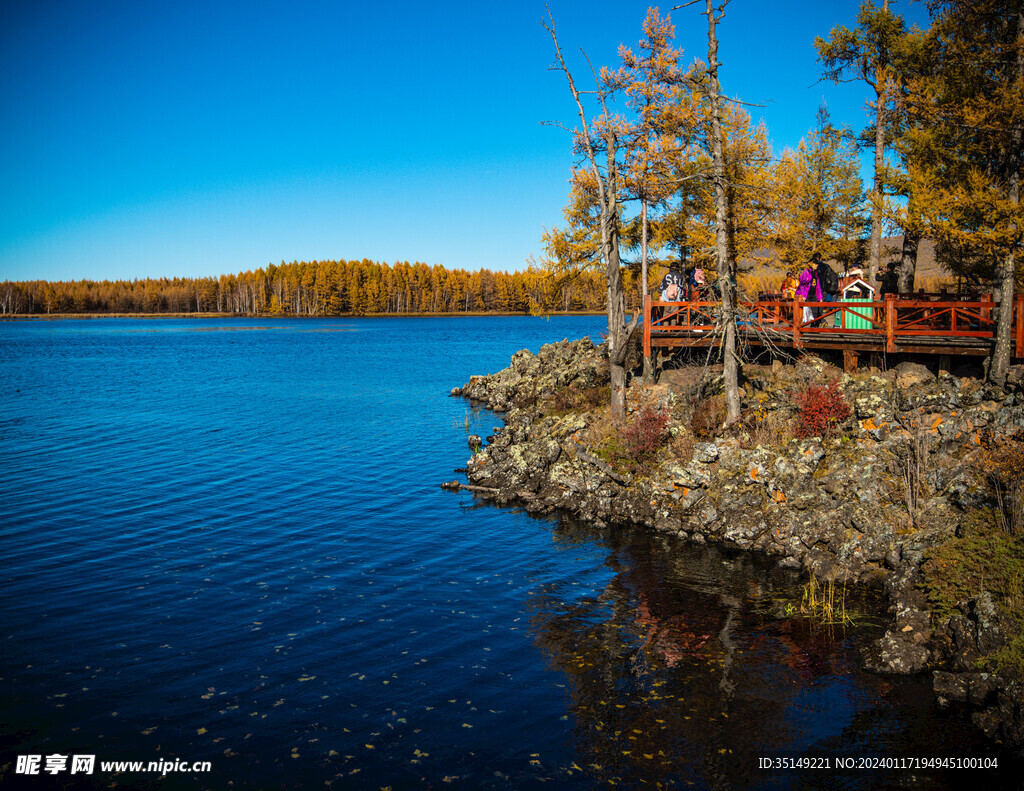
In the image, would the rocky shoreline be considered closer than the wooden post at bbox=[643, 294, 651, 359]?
Yes

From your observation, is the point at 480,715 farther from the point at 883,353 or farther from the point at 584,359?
the point at 584,359

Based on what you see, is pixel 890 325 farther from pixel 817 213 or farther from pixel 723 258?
pixel 817 213

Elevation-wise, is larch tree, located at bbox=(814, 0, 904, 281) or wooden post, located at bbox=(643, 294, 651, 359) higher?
larch tree, located at bbox=(814, 0, 904, 281)

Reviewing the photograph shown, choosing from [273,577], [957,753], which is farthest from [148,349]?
[957,753]

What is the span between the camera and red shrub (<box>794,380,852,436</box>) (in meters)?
19.5

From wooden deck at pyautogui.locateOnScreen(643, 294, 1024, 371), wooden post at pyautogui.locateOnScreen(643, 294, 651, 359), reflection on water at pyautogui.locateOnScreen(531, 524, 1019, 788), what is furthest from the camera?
wooden post at pyautogui.locateOnScreen(643, 294, 651, 359)

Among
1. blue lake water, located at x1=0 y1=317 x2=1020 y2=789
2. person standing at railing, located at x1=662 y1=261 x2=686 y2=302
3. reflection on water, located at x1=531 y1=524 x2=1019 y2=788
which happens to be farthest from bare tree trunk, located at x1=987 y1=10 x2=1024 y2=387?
person standing at railing, located at x1=662 y1=261 x2=686 y2=302

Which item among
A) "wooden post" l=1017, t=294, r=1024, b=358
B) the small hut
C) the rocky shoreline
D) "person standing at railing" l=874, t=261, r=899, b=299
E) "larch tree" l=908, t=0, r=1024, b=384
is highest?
"larch tree" l=908, t=0, r=1024, b=384

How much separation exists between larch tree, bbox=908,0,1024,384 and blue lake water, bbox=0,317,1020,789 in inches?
447

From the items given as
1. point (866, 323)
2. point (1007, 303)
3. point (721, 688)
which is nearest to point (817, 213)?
point (866, 323)

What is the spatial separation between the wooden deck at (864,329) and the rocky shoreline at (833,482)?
86 cm

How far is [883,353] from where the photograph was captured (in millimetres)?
21641

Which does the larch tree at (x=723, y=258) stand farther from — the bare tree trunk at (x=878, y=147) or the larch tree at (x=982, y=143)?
the bare tree trunk at (x=878, y=147)

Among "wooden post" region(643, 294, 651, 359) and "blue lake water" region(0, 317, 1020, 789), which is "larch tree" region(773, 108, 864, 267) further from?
"blue lake water" region(0, 317, 1020, 789)
